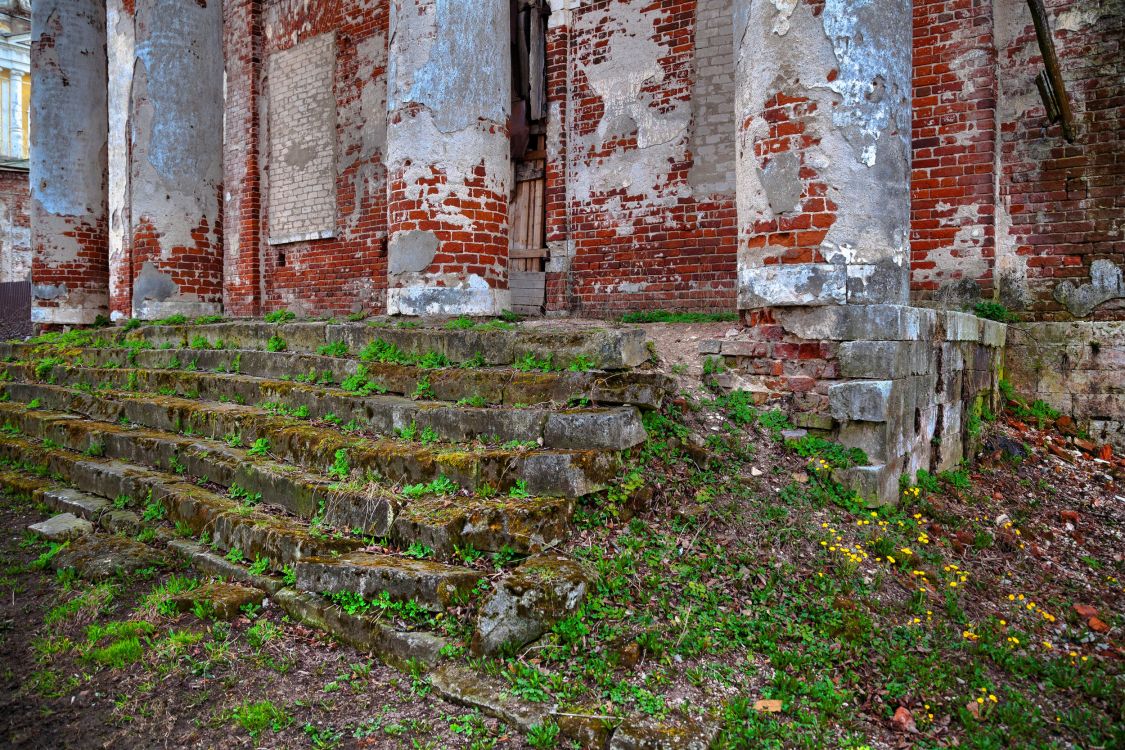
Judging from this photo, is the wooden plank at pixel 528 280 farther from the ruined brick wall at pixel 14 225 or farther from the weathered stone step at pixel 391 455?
the ruined brick wall at pixel 14 225

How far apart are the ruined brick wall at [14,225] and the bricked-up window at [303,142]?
1610 cm

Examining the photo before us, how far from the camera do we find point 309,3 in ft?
35.5

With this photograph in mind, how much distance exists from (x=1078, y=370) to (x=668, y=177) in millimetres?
4275

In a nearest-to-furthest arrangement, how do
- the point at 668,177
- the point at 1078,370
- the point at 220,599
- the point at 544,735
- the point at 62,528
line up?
the point at 544,735
the point at 220,599
the point at 62,528
the point at 1078,370
the point at 668,177

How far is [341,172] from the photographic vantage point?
10477mm

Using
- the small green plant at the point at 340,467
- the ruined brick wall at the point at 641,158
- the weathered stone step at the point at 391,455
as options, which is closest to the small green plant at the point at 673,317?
the ruined brick wall at the point at 641,158

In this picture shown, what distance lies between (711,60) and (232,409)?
5901 mm

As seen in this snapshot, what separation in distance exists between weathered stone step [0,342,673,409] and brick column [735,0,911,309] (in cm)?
115

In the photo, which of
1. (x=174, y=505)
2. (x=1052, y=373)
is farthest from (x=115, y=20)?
(x=1052, y=373)

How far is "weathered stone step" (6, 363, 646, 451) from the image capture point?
364cm

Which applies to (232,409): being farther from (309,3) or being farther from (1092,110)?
(309,3)

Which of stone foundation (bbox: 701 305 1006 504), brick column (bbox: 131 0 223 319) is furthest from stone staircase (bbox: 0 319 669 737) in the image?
brick column (bbox: 131 0 223 319)

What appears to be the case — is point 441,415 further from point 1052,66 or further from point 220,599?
point 1052,66

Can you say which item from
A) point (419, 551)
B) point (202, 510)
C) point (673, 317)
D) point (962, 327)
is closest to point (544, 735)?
point (419, 551)
